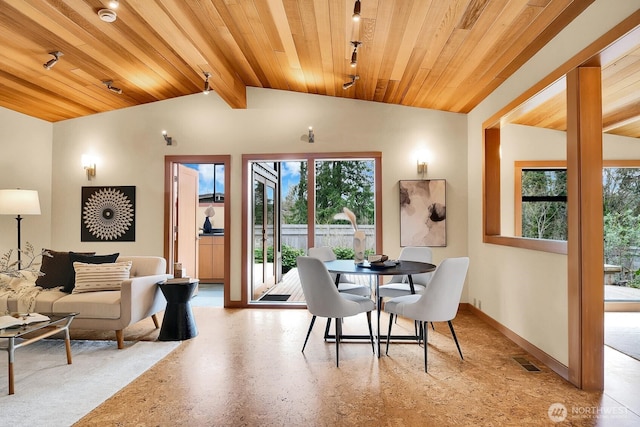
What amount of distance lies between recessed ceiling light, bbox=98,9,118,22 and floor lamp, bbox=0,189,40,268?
2.70m

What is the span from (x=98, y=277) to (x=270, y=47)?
2875mm

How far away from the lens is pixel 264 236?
5.95 metres

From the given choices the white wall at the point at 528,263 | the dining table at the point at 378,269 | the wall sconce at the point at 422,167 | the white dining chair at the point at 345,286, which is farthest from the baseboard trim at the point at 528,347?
the wall sconce at the point at 422,167

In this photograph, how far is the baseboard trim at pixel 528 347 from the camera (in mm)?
2859

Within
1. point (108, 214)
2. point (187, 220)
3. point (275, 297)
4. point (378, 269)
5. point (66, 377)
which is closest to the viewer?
point (66, 377)

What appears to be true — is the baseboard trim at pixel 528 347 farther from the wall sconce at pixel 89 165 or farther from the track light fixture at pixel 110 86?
the wall sconce at pixel 89 165

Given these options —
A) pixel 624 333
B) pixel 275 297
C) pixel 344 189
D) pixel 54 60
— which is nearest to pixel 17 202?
pixel 54 60

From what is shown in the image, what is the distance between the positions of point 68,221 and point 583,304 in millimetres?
6132

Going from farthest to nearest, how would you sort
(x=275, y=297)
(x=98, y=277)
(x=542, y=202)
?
(x=275, y=297), (x=542, y=202), (x=98, y=277)

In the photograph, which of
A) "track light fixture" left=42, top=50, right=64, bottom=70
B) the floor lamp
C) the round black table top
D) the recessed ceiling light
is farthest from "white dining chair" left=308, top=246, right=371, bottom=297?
the floor lamp

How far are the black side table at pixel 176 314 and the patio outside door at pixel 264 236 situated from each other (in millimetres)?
1672

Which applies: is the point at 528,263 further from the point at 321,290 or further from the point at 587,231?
the point at 321,290

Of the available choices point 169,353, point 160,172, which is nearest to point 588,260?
point 169,353

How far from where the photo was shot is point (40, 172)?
208 inches
